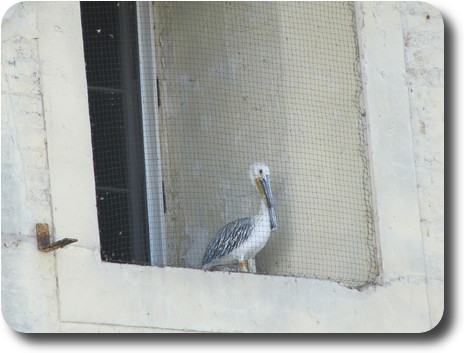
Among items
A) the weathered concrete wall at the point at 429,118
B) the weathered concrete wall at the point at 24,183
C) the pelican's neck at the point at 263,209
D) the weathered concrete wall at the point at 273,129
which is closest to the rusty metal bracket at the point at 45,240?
the weathered concrete wall at the point at 24,183

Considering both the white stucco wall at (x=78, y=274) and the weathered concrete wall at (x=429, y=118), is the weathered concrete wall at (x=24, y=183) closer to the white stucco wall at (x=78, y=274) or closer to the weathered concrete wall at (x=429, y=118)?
the white stucco wall at (x=78, y=274)

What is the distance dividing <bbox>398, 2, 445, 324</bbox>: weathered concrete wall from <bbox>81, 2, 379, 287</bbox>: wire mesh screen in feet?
1.07

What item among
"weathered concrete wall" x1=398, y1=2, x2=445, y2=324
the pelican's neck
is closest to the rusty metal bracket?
the pelican's neck

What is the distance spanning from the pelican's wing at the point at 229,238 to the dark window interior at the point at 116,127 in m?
0.52

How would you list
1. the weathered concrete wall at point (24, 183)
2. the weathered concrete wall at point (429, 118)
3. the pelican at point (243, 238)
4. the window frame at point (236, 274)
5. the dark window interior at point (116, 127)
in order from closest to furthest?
the weathered concrete wall at point (24, 183) < the window frame at point (236, 274) < the pelican at point (243, 238) < the weathered concrete wall at point (429, 118) < the dark window interior at point (116, 127)

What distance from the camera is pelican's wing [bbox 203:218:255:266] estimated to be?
9.68 m

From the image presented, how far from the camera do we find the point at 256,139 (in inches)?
402

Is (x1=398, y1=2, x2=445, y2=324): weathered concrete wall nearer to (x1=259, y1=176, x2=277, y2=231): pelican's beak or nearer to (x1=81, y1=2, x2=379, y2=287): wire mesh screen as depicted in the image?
(x1=81, y1=2, x2=379, y2=287): wire mesh screen

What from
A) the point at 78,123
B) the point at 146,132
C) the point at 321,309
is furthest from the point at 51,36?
the point at 321,309

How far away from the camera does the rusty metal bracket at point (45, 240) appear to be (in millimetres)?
8641

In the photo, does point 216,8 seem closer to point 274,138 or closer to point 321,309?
point 274,138

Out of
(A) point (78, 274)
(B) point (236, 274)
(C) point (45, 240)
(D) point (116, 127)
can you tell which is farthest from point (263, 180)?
(C) point (45, 240)

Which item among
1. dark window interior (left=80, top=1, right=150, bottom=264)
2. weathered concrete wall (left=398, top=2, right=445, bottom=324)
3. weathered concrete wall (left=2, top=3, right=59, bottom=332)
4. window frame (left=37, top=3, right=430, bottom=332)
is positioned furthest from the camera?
dark window interior (left=80, top=1, right=150, bottom=264)

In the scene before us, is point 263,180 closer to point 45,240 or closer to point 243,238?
point 243,238
